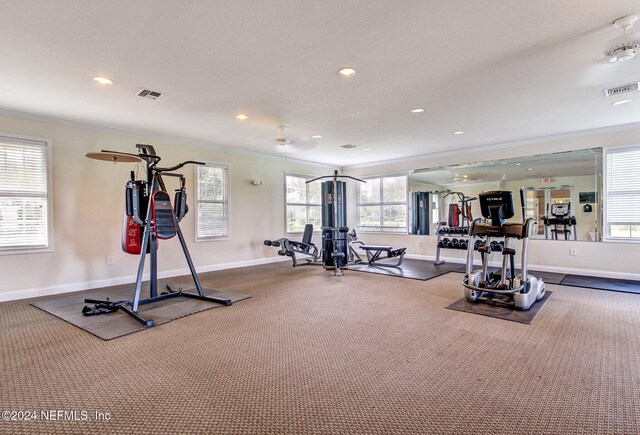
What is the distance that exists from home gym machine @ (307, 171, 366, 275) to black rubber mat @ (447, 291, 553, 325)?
2779mm

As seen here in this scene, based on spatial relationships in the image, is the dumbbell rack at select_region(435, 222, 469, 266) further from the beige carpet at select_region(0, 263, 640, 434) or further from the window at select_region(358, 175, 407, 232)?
the beige carpet at select_region(0, 263, 640, 434)

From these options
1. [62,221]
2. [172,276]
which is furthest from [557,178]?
[62,221]

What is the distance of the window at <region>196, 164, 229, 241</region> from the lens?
21.7 ft

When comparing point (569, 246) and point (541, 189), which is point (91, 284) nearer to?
point (541, 189)

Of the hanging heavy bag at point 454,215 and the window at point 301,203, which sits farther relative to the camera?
the window at point 301,203

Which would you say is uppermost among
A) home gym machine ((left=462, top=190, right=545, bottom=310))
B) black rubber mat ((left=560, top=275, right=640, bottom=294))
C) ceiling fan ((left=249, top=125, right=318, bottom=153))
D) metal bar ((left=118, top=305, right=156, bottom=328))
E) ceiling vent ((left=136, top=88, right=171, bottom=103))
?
ceiling vent ((left=136, top=88, right=171, bottom=103))

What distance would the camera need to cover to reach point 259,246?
770cm

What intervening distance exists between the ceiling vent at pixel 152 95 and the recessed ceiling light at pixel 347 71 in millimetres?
2241

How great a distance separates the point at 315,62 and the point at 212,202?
4.46 meters

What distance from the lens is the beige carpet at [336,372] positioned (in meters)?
1.84

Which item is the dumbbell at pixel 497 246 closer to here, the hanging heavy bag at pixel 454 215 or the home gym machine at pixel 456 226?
the home gym machine at pixel 456 226

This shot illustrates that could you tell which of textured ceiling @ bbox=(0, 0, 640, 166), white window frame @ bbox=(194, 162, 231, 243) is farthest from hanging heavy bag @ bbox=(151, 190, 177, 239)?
white window frame @ bbox=(194, 162, 231, 243)

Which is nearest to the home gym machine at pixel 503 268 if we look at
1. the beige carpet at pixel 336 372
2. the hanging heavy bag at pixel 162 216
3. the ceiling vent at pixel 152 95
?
the beige carpet at pixel 336 372

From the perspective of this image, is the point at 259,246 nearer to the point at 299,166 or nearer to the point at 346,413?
the point at 299,166
